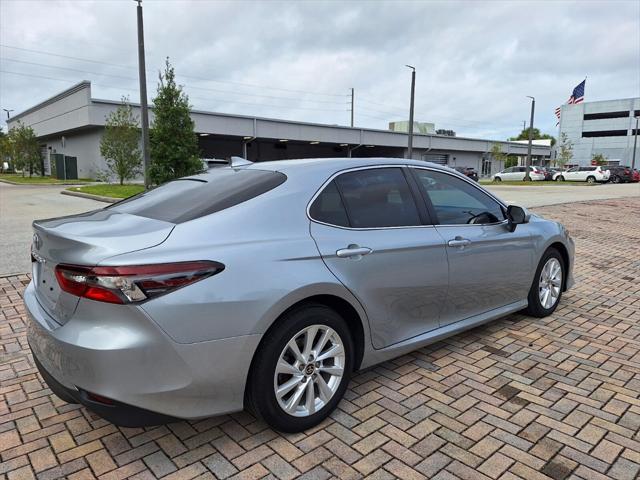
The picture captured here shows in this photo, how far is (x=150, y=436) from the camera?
2750 millimetres

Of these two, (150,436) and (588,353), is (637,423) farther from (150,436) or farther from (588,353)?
(150,436)

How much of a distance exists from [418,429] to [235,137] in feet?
117

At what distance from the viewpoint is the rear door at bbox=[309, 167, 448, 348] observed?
9.52 feet

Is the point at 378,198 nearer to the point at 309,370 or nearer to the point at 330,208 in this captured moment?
the point at 330,208

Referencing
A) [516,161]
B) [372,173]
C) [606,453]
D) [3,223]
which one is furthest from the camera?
[516,161]

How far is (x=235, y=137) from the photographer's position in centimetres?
3659

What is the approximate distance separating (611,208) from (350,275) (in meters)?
16.7

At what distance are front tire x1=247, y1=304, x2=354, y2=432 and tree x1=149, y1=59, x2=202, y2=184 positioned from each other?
14.1 metres

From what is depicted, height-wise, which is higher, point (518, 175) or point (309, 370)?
point (518, 175)

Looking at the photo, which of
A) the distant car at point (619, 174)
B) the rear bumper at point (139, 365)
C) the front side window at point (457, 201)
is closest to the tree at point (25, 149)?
the front side window at point (457, 201)

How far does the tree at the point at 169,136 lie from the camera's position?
1590cm

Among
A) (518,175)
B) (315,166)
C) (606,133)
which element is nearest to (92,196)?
(315,166)

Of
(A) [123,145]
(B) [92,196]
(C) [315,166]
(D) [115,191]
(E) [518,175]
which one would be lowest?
(B) [92,196]

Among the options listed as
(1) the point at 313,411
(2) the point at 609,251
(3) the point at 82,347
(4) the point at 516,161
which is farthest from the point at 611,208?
(4) the point at 516,161
